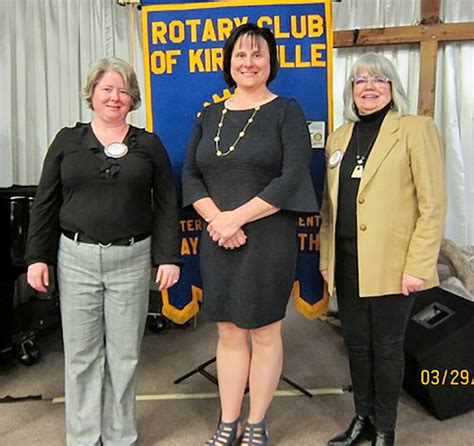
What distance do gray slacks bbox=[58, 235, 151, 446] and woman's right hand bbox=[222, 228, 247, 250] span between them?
296 millimetres

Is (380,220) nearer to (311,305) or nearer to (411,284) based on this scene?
(411,284)

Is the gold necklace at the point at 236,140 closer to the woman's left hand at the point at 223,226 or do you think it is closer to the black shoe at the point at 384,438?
the woman's left hand at the point at 223,226

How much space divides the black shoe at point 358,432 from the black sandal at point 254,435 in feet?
0.99

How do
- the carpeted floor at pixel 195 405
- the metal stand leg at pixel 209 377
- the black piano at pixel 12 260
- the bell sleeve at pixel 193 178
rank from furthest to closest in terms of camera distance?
the metal stand leg at pixel 209 377, the black piano at pixel 12 260, the carpeted floor at pixel 195 405, the bell sleeve at pixel 193 178

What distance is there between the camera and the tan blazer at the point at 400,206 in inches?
66.7

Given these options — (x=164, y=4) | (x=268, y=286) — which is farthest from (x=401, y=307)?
(x=164, y=4)

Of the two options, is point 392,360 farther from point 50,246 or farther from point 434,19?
point 434,19

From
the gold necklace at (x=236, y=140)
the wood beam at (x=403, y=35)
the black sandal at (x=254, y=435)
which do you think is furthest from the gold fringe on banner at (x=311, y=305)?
the wood beam at (x=403, y=35)

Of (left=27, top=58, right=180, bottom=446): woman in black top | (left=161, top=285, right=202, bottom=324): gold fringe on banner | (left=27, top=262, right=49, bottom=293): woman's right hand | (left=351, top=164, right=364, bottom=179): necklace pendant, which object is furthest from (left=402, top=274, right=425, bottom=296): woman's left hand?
(left=27, top=262, right=49, bottom=293): woman's right hand

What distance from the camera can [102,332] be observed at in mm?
1830

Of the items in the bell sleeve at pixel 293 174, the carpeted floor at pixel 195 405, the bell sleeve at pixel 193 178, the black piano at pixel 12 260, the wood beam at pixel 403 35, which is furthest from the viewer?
the wood beam at pixel 403 35

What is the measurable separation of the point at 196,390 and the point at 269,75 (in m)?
1.51

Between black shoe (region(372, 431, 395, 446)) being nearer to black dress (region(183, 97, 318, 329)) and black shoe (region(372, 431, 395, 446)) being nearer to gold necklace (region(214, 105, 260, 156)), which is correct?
black dress (region(183, 97, 318, 329))
